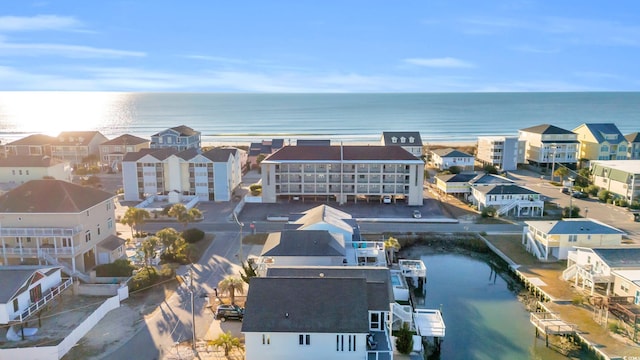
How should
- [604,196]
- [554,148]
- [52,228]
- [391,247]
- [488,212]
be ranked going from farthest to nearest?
[554,148]
[604,196]
[488,212]
[391,247]
[52,228]

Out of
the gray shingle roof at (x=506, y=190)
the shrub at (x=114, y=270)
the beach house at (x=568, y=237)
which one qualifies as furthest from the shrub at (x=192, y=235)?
the gray shingle roof at (x=506, y=190)

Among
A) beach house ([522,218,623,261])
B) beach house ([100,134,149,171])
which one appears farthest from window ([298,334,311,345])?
beach house ([100,134,149,171])

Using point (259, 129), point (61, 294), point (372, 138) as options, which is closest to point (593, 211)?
point (61, 294)

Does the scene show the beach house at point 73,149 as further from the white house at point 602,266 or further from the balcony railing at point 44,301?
the white house at point 602,266

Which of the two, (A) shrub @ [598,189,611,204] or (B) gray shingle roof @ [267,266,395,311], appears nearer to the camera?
(B) gray shingle roof @ [267,266,395,311]

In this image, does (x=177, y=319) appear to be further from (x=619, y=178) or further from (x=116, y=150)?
(x=116, y=150)

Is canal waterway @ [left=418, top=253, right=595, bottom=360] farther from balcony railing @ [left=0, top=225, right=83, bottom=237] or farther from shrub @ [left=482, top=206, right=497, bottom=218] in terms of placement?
balcony railing @ [left=0, top=225, right=83, bottom=237]

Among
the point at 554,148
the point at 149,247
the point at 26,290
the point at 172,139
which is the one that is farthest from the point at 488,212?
the point at 172,139
